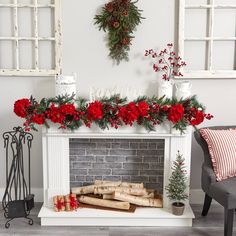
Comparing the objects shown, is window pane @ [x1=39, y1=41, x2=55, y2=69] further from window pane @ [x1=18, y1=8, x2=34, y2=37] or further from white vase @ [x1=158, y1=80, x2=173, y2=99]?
white vase @ [x1=158, y1=80, x2=173, y2=99]

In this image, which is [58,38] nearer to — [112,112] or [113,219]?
[112,112]

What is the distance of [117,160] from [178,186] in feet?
2.03

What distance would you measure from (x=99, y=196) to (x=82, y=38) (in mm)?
1324

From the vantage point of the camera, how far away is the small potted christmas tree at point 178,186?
3178 millimetres

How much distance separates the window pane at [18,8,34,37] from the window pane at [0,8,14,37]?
0.07 m

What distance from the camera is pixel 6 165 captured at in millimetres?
3426

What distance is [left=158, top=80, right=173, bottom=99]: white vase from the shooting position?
3291 millimetres

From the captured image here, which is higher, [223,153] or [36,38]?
[36,38]

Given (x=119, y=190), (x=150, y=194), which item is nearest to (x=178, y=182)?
(x=150, y=194)

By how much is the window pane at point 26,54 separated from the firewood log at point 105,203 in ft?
3.95

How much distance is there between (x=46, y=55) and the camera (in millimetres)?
3521

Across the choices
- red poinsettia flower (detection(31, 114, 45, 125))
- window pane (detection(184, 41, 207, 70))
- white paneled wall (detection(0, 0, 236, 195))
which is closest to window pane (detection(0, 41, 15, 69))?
white paneled wall (detection(0, 0, 236, 195))

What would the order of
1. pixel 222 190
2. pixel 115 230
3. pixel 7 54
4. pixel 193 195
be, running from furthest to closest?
pixel 193 195
pixel 7 54
pixel 115 230
pixel 222 190

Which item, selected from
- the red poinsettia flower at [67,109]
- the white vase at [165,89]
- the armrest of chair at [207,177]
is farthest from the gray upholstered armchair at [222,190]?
the red poinsettia flower at [67,109]
